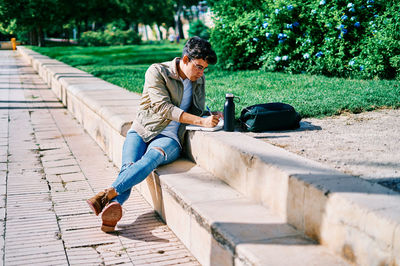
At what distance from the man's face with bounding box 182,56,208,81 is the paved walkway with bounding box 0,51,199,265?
125 cm

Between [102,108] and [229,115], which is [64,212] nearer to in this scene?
[229,115]

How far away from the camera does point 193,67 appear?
3.78 meters

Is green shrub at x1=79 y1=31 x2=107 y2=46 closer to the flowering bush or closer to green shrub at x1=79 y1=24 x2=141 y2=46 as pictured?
green shrub at x1=79 y1=24 x2=141 y2=46

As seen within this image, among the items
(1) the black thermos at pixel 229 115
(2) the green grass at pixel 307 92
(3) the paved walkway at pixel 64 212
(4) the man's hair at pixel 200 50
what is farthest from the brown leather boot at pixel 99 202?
(2) the green grass at pixel 307 92

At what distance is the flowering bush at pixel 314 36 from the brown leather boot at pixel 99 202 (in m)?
5.41

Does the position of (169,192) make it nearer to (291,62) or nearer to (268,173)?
(268,173)

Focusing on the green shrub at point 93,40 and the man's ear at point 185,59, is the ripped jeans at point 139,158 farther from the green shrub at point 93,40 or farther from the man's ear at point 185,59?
the green shrub at point 93,40

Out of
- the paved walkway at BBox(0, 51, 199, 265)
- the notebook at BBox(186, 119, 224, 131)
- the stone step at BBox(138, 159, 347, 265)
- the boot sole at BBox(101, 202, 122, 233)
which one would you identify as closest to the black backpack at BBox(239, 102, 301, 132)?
the notebook at BBox(186, 119, 224, 131)

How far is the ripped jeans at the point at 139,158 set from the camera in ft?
11.3

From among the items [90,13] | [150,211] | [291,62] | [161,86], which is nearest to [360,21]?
[291,62]

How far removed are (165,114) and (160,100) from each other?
13 centimetres

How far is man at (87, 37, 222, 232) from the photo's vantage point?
140 inches

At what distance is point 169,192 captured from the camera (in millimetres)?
3330

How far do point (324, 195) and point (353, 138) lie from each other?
1.65 m
